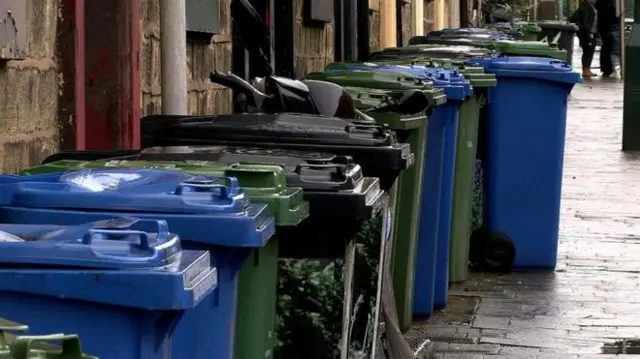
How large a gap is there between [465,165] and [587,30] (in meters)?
25.5

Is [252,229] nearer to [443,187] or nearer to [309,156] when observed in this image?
[309,156]

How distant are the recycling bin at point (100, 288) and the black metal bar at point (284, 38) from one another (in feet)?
26.8

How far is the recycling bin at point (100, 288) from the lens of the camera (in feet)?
8.71

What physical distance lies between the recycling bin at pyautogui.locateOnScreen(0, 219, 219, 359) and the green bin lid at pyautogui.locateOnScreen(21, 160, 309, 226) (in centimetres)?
102

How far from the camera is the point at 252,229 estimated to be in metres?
3.40

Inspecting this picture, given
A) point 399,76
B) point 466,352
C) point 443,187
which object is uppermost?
point 399,76

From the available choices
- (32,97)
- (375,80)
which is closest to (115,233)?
(32,97)

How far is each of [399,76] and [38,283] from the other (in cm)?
516

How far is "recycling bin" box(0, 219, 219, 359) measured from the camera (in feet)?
8.71

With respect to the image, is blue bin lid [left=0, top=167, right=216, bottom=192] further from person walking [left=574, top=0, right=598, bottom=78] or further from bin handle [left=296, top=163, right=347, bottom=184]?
person walking [left=574, top=0, right=598, bottom=78]

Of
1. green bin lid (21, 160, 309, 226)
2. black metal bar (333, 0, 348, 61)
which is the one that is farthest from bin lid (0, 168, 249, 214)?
black metal bar (333, 0, 348, 61)

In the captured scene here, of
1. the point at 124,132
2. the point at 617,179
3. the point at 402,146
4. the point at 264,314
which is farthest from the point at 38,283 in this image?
the point at 617,179

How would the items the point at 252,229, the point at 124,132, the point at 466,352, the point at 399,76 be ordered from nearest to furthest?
the point at 252,229, the point at 124,132, the point at 466,352, the point at 399,76

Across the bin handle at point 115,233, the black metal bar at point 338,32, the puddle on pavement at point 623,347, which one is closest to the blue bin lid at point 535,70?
the puddle on pavement at point 623,347
